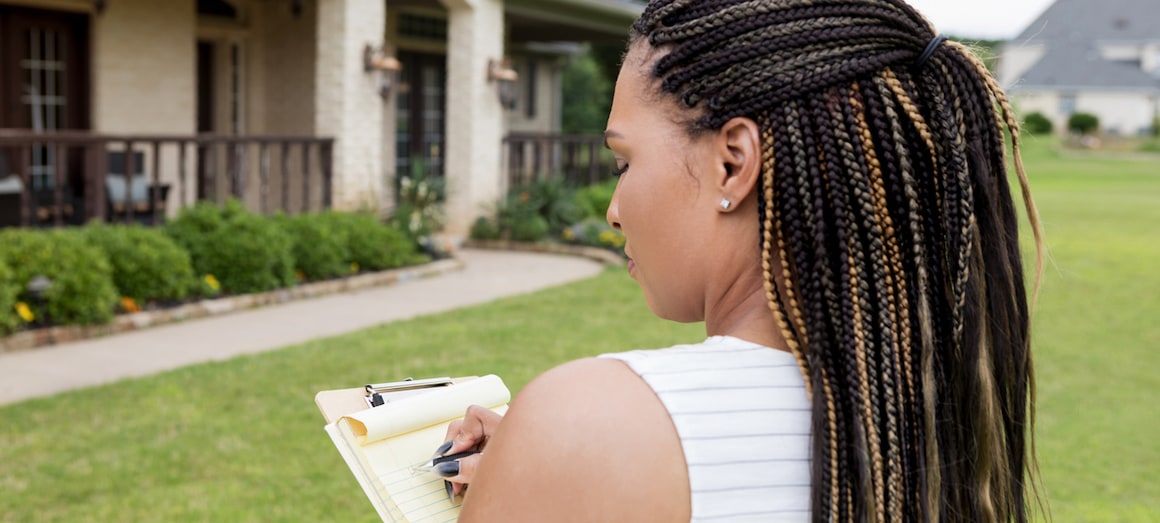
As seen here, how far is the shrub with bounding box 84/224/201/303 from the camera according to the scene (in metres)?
8.70

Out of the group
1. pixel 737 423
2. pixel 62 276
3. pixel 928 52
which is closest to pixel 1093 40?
pixel 62 276

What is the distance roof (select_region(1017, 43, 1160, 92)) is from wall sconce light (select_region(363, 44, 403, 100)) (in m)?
61.4

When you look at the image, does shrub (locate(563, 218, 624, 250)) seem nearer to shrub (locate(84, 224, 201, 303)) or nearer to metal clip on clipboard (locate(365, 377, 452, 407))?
shrub (locate(84, 224, 201, 303))

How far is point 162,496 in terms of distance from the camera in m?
4.81

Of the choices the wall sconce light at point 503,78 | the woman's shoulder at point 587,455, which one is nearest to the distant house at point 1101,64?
the wall sconce light at point 503,78

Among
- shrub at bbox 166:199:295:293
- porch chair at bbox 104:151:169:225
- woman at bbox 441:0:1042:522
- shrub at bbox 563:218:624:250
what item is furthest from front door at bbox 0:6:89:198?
woman at bbox 441:0:1042:522

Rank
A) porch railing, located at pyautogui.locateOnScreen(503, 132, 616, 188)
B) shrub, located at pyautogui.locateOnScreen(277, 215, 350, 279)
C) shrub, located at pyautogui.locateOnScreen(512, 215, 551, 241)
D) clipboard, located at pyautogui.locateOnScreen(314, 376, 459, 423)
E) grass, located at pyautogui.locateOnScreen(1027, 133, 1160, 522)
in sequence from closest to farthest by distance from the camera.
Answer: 1. clipboard, located at pyautogui.locateOnScreen(314, 376, 459, 423)
2. grass, located at pyautogui.locateOnScreen(1027, 133, 1160, 522)
3. shrub, located at pyautogui.locateOnScreen(277, 215, 350, 279)
4. shrub, located at pyautogui.locateOnScreen(512, 215, 551, 241)
5. porch railing, located at pyautogui.locateOnScreen(503, 132, 616, 188)

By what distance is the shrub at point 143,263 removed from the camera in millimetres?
8695

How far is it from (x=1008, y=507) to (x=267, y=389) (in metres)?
5.72

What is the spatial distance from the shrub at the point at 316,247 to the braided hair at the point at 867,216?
9.43 metres

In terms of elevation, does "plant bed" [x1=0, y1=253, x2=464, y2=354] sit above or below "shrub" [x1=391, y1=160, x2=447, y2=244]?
below

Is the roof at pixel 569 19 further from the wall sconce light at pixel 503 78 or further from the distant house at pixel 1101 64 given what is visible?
the distant house at pixel 1101 64

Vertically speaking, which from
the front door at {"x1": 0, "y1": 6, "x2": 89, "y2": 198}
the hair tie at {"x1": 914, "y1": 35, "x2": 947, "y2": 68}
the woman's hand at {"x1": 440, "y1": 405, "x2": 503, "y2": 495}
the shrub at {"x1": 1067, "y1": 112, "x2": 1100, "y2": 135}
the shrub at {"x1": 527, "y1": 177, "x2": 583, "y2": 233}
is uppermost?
the shrub at {"x1": 1067, "y1": 112, "x2": 1100, "y2": 135}

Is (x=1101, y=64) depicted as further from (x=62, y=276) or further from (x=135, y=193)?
(x=62, y=276)
